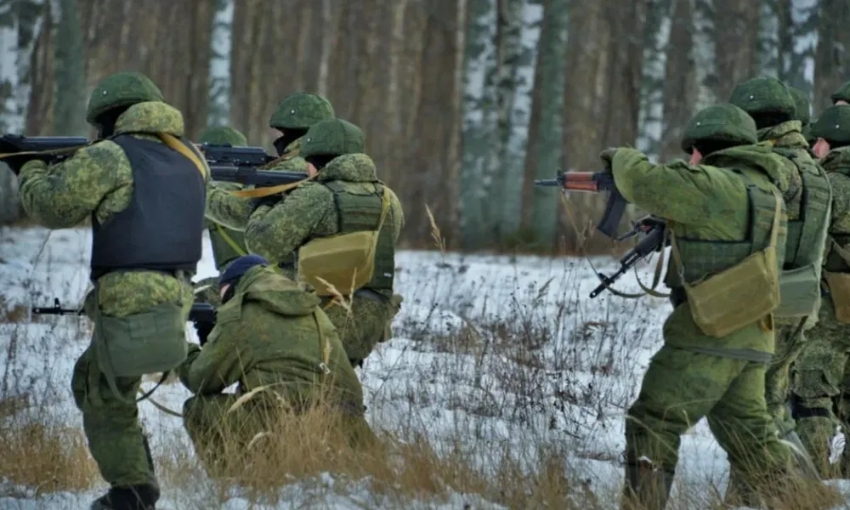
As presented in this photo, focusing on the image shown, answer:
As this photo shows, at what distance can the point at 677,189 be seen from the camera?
235 inches

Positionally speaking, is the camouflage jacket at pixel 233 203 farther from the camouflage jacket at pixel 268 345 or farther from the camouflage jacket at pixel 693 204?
the camouflage jacket at pixel 693 204

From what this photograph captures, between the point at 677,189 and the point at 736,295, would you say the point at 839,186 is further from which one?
the point at 677,189

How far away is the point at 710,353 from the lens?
602 cm

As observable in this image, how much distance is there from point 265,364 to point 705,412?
1855 millimetres

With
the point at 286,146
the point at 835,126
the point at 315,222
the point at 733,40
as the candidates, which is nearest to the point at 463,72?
the point at 733,40

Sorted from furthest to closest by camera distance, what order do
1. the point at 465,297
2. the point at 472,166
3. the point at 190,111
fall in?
the point at 190,111
the point at 472,166
the point at 465,297

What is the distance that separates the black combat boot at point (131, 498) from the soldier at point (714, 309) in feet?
5.99

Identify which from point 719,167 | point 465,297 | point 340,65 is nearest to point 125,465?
point 719,167

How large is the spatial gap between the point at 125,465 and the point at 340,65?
31.9 metres

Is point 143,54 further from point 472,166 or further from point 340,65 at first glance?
point 472,166

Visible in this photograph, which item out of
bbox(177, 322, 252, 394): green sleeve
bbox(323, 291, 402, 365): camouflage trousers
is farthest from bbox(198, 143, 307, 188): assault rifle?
bbox(177, 322, 252, 394): green sleeve

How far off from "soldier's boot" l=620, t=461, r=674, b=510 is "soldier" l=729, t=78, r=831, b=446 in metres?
1.08

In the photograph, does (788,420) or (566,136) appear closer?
(788,420)

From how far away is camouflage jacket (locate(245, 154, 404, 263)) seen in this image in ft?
25.6
